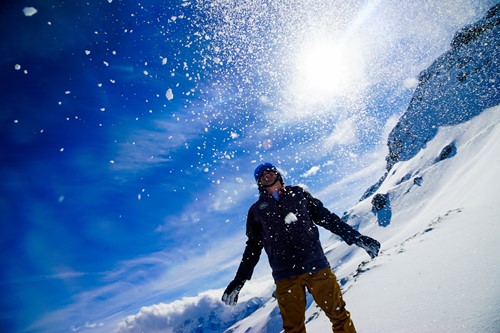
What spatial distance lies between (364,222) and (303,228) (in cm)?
7172

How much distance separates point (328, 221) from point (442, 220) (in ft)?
24.9

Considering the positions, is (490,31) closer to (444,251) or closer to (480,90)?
(480,90)

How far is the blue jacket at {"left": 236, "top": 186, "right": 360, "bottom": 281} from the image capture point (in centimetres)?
331

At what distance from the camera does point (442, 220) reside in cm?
916

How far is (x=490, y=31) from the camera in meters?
110

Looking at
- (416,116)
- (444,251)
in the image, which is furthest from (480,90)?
(444,251)

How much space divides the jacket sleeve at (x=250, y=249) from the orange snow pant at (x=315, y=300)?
2.11ft

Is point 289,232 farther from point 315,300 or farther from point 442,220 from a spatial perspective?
point 442,220

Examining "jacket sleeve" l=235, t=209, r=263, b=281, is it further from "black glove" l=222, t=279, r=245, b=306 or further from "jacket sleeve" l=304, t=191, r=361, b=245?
"jacket sleeve" l=304, t=191, r=361, b=245

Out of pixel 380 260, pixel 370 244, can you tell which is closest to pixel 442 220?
pixel 380 260

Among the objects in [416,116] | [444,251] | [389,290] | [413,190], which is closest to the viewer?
[389,290]

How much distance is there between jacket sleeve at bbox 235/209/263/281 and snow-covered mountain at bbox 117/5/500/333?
174 centimetres

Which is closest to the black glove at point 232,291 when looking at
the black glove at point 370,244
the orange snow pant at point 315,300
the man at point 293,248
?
the man at point 293,248

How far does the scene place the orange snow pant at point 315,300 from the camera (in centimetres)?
295
